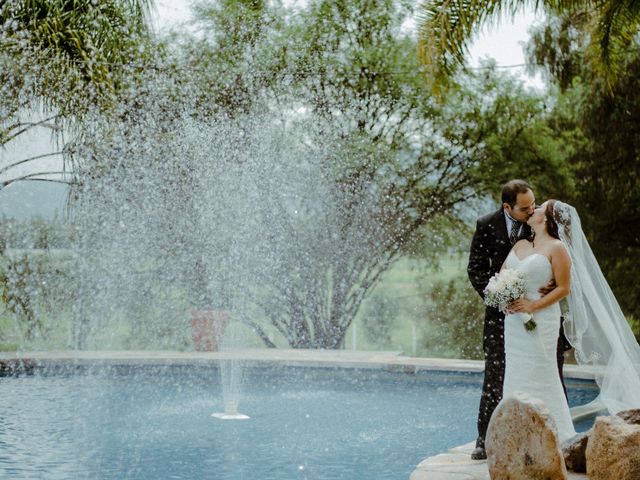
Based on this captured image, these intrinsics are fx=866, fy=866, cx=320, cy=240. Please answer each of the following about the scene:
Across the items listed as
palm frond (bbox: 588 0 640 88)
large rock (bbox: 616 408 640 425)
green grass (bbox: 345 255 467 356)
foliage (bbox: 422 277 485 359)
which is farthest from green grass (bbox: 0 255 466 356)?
large rock (bbox: 616 408 640 425)

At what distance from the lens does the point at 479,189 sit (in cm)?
1332

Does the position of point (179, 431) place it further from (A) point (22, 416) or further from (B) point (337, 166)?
(B) point (337, 166)

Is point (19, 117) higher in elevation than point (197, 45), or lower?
lower

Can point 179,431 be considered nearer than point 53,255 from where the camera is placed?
Yes

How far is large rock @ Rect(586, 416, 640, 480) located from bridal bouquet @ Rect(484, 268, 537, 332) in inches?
32.6

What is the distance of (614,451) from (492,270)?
138 centimetres

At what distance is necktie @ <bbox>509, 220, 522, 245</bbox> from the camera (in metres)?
4.91

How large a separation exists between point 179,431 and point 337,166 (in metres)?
7.07

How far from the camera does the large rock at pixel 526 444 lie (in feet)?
13.0

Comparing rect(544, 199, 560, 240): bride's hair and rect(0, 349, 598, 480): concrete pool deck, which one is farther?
rect(0, 349, 598, 480): concrete pool deck

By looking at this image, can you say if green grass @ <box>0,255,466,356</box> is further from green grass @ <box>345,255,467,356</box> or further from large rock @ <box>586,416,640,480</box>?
large rock @ <box>586,416,640,480</box>

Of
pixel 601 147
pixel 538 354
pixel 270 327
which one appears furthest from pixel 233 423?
pixel 270 327

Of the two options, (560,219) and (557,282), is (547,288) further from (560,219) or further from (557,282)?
(560,219)

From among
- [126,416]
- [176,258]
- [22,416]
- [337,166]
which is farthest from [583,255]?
[176,258]
